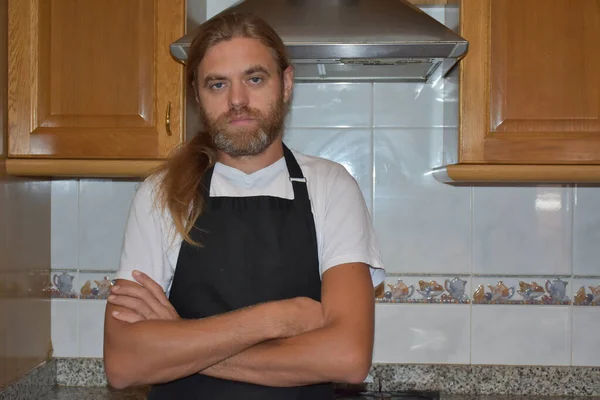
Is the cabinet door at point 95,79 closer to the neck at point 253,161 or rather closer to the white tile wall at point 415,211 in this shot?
the neck at point 253,161

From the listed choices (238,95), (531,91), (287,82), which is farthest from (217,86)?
(531,91)

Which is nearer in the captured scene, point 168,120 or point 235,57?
point 235,57

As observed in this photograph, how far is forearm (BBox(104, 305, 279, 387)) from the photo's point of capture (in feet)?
4.66

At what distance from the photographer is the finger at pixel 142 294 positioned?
151 centimetres

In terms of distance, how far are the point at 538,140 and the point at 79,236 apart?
1.38 meters

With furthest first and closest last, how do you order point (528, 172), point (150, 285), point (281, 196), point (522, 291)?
point (522, 291), point (528, 172), point (281, 196), point (150, 285)

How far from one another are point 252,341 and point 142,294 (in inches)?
9.8

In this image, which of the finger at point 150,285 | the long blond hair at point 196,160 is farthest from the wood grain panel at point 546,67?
the finger at point 150,285

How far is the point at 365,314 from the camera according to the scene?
1.49m

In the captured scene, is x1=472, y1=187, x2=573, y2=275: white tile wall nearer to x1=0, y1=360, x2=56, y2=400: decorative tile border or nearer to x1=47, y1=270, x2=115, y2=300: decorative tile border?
x1=47, y1=270, x2=115, y2=300: decorative tile border

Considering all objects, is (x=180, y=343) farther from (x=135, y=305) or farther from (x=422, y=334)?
(x=422, y=334)

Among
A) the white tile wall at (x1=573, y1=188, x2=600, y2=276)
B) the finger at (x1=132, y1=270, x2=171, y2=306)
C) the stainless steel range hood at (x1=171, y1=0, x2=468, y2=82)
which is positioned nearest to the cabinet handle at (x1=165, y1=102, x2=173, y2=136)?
the stainless steel range hood at (x1=171, y1=0, x2=468, y2=82)

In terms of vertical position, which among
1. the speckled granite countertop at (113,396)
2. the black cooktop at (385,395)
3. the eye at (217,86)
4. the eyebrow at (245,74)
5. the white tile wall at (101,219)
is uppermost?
the eyebrow at (245,74)

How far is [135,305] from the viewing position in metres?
1.50
